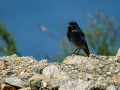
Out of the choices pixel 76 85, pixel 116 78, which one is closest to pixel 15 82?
pixel 76 85

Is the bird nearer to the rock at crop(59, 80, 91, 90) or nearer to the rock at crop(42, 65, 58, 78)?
the rock at crop(42, 65, 58, 78)

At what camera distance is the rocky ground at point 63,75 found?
2699 millimetres

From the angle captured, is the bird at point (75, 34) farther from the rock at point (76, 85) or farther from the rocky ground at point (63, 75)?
the rock at point (76, 85)

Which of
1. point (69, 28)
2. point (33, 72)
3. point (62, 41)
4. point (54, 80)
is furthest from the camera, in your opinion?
point (62, 41)

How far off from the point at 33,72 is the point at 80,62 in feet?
2.93

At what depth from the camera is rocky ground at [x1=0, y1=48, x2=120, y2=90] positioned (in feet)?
8.86

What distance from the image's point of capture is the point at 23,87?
9.26ft

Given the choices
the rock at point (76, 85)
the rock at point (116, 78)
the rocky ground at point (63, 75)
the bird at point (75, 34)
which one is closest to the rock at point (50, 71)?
the rocky ground at point (63, 75)

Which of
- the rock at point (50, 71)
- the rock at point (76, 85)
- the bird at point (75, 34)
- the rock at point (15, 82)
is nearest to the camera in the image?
the rock at point (76, 85)

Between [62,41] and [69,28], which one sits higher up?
[62,41]

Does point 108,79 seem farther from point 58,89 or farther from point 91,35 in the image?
point 91,35

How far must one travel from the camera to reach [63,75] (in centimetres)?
287

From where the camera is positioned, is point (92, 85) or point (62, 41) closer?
point (92, 85)

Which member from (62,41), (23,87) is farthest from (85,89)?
(62,41)
